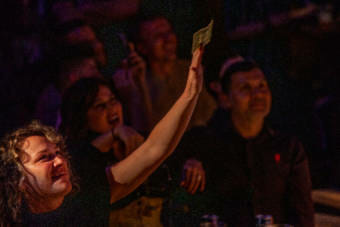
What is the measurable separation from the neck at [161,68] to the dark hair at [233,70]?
446mm

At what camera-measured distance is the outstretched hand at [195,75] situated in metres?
2.02

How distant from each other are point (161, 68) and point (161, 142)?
1.44 metres

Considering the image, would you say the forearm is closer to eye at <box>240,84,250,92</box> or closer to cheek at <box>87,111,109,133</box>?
A: cheek at <box>87,111,109,133</box>

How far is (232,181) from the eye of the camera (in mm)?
2895

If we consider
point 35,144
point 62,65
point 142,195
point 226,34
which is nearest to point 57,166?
point 35,144

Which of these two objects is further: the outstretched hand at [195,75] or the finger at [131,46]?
the finger at [131,46]

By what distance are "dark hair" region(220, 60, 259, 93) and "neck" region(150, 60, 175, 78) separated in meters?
0.45

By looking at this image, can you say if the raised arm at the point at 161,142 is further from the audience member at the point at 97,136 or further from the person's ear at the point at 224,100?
the person's ear at the point at 224,100

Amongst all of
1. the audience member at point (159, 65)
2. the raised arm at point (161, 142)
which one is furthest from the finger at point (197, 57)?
the audience member at point (159, 65)

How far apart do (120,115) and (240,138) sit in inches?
28.3

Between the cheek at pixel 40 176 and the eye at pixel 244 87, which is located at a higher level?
the eye at pixel 244 87

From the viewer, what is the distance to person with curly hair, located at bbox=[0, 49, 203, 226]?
6.70 feet

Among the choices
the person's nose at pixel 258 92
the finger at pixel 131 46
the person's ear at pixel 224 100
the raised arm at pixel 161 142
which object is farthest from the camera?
the finger at pixel 131 46

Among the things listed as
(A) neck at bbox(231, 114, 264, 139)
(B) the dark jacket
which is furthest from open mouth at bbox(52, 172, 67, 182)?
(A) neck at bbox(231, 114, 264, 139)
